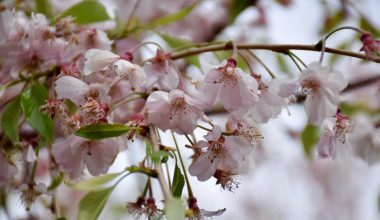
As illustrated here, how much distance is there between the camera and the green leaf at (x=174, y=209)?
0.67 meters

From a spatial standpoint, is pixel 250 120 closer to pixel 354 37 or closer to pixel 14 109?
pixel 14 109

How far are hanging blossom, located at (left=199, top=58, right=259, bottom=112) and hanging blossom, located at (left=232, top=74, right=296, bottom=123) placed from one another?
0.03 meters

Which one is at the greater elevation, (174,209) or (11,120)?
(11,120)

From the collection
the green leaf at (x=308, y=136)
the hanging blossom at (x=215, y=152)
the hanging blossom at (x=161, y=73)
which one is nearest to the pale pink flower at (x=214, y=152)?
the hanging blossom at (x=215, y=152)

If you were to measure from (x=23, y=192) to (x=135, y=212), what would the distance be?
0.78ft

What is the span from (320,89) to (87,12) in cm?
53

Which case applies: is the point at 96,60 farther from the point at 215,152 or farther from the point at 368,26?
the point at 368,26

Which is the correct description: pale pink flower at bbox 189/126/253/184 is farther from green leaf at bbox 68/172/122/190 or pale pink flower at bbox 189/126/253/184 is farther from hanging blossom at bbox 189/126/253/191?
green leaf at bbox 68/172/122/190

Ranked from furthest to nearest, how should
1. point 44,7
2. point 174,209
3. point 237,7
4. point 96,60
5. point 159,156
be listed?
point 237,7 < point 44,7 < point 96,60 < point 159,156 < point 174,209

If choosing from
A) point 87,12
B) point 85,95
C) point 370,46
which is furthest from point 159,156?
point 87,12

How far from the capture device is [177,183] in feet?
2.73

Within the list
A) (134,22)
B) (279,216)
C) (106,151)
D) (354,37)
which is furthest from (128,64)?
(279,216)

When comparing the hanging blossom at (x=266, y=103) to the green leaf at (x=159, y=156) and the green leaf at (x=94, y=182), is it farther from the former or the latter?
the green leaf at (x=94, y=182)

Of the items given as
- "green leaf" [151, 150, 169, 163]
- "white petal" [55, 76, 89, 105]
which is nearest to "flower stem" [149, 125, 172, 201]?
"green leaf" [151, 150, 169, 163]
